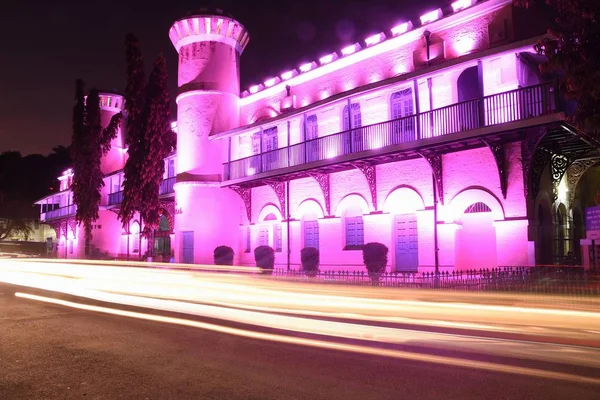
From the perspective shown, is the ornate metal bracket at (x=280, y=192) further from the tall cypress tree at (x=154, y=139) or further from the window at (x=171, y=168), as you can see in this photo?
the window at (x=171, y=168)

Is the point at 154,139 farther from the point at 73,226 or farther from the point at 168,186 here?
the point at 73,226

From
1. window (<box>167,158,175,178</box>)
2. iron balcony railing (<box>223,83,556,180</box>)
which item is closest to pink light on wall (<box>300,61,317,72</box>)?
iron balcony railing (<box>223,83,556,180</box>)

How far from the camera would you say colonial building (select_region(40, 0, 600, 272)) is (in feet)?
50.3

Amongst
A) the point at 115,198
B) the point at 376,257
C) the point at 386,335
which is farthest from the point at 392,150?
the point at 115,198

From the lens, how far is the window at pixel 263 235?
79.7 ft

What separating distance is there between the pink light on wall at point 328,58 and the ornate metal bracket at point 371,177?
5.32 metres

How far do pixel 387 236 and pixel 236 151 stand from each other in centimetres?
1033

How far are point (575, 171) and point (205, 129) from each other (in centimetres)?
1692

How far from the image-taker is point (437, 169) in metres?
17.2

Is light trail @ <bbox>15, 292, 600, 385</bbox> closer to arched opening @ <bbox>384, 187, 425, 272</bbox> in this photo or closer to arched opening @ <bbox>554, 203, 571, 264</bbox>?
arched opening @ <bbox>384, 187, 425, 272</bbox>

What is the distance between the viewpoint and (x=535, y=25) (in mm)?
17156

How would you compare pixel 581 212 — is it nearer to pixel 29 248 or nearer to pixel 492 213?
pixel 492 213

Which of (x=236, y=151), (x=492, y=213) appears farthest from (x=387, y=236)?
(x=236, y=151)

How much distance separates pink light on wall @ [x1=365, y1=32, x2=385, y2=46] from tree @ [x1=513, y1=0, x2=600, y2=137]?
10.7m
